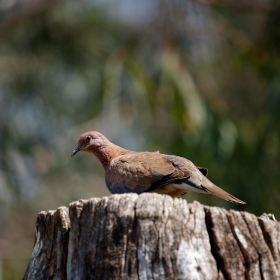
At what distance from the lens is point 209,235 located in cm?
412

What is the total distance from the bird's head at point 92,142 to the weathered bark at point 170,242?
3592 mm

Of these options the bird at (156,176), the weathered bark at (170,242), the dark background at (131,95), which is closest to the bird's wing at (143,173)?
the bird at (156,176)

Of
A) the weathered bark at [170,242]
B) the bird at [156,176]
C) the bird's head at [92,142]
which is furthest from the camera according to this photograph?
the bird's head at [92,142]

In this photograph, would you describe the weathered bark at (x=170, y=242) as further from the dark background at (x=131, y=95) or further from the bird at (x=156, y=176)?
the dark background at (x=131, y=95)

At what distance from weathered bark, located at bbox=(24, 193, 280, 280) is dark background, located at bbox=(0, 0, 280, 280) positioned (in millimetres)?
8023

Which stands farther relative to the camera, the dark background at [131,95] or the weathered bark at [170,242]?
the dark background at [131,95]

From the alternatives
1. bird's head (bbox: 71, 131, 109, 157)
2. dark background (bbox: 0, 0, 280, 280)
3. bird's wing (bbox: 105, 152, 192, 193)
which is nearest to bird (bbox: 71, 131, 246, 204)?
bird's wing (bbox: 105, 152, 192, 193)

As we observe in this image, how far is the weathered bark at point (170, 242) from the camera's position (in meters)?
4.03

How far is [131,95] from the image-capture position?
1255cm

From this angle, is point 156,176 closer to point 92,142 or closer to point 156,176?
point 156,176

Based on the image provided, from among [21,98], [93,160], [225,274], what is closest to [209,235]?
[225,274]

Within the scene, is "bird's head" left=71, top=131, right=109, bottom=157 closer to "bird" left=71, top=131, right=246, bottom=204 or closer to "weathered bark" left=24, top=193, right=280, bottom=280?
"bird" left=71, top=131, right=246, bottom=204

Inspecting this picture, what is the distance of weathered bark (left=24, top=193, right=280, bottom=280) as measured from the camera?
403 centimetres

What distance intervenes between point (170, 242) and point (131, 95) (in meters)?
8.66
